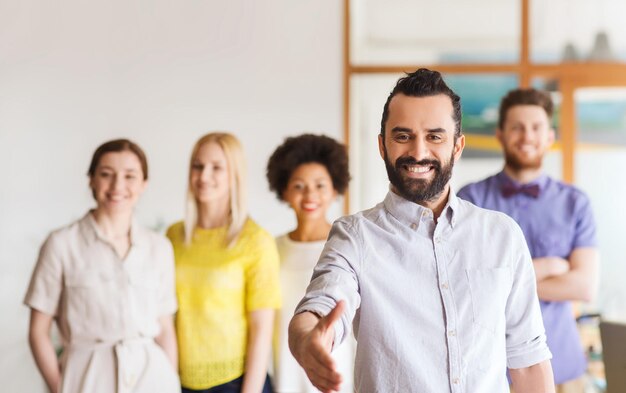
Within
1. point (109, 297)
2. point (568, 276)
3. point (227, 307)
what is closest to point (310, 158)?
point (227, 307)

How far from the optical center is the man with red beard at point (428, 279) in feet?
5.22

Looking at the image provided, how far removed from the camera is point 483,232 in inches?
66.8

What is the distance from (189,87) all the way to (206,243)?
213 centimetres

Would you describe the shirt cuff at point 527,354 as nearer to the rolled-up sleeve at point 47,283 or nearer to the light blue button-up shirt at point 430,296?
the light blue button-up shirt at point 430,296

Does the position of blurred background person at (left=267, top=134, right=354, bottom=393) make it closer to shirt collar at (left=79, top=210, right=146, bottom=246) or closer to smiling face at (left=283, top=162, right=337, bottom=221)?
smiling face at (left=283, top=162, right=337, bottom=221)

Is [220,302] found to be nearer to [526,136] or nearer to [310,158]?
[310,158]

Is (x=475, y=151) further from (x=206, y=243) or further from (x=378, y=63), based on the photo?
(x=206, y=243)

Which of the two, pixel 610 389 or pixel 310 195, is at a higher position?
pixel 310 195

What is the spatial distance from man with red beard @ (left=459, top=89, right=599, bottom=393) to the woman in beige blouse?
49.6 inches

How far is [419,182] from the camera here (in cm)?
165

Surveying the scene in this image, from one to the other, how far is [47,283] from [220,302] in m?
0.66

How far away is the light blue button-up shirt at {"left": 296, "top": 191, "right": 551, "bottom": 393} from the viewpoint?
159 cm

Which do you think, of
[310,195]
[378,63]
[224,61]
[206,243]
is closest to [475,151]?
[378,63]

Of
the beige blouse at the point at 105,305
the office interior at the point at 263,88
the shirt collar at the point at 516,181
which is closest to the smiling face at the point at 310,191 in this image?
the beige blouse at the point at 105,305
